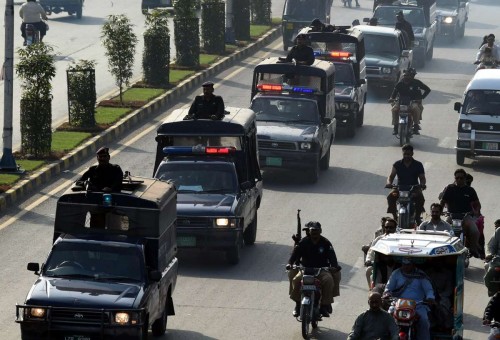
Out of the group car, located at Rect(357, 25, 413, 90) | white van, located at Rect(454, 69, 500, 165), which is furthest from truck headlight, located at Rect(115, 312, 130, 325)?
car, located at Rect(357, 25, 413, 90)

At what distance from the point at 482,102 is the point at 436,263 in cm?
1398

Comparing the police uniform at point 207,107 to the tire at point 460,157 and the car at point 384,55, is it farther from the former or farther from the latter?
the car at point 384,55

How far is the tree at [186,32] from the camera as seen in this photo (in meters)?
43.3

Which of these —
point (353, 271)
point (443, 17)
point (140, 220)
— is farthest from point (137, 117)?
point (443, 17)

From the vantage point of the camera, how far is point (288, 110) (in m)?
31.6

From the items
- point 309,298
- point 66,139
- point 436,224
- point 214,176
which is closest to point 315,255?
point 309,298

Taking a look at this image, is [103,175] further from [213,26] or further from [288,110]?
[213,26]

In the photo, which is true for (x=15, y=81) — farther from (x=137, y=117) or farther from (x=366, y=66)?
(x=366, y=66)

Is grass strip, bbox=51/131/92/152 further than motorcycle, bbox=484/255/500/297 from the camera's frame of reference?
Yes

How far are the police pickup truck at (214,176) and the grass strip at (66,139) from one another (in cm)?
609

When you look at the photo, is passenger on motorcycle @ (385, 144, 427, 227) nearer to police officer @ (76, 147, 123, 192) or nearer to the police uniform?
the police uniform

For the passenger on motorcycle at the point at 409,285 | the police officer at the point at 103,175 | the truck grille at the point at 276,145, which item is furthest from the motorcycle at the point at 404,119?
the passenger on motorcycle at the point at 409,285

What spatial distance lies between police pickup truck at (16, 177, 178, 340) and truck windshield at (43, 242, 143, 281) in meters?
0.01

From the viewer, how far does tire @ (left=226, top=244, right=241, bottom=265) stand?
78.7ft
